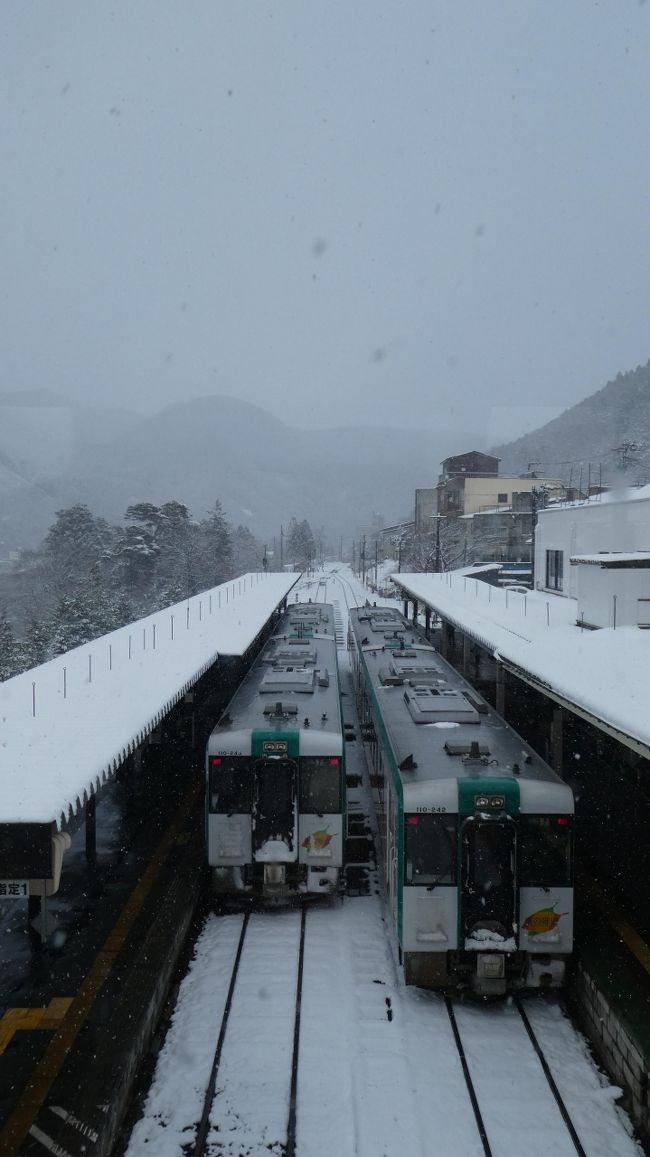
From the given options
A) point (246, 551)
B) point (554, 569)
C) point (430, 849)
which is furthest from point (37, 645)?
point (246, 551)

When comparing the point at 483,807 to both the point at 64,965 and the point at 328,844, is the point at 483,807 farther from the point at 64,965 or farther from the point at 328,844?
the point at 64,965

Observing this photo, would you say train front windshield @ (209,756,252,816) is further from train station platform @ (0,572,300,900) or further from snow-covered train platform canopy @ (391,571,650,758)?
snow-covered train platform canopy @ (391,571,650,758)

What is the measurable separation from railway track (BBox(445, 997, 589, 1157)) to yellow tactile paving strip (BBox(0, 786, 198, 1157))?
3.71 meters

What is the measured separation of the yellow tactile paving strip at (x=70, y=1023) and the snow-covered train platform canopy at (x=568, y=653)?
232 inches

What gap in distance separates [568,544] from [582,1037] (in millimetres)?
17158

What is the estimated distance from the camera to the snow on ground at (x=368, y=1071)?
6.51 metres

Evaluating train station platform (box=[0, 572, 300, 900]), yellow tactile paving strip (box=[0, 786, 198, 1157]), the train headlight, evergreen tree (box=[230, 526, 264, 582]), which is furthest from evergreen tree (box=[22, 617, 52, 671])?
evergreen tree (box=[230, 526, 264, 582])

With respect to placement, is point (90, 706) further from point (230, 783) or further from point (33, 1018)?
point (33, 1018)

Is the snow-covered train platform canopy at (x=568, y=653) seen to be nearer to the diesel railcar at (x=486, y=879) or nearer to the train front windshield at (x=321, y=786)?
the diesel railcar at (x=486, y=879)

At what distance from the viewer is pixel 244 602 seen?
82.1 ft

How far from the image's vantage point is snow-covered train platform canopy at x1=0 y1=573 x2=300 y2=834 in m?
6.85

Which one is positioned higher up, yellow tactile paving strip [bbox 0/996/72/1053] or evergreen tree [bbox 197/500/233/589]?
evergreen tree [bbox 197/500/233/589]

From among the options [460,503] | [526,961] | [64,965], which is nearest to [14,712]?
[64,965]

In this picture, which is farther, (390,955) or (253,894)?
(253,894)
